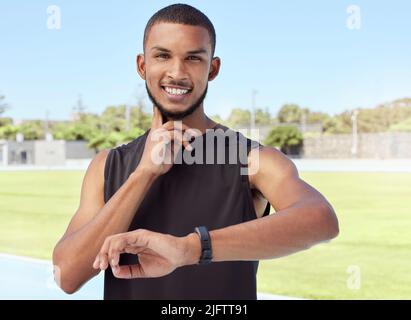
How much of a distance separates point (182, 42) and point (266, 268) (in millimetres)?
5038

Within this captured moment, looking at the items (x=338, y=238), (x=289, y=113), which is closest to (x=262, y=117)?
(x=289, y=113)

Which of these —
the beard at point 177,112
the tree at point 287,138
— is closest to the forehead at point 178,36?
the beard at point 177,112

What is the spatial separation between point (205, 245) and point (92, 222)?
0.27m

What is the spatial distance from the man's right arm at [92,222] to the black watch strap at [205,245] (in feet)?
0.55

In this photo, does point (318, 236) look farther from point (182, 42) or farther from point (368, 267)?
point (368, 267)

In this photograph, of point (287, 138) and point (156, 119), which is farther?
point (287, 138)

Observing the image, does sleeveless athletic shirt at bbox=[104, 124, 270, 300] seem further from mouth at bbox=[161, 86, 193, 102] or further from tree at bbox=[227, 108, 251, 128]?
tree at bbox=[227, 108, 251, 128]

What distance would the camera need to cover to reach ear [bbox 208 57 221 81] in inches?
50.7

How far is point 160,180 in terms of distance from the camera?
48.9 inches

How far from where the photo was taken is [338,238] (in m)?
8.10

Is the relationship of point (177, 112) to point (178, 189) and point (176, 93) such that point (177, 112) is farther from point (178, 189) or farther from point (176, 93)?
point (178, 189)

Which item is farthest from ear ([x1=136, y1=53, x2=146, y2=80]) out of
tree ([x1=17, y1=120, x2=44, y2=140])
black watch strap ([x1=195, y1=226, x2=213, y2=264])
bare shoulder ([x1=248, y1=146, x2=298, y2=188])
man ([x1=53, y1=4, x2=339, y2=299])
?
tree ([x1=17, y1=120, x2=44, y2=140])

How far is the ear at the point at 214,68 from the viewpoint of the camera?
1.29 meters
